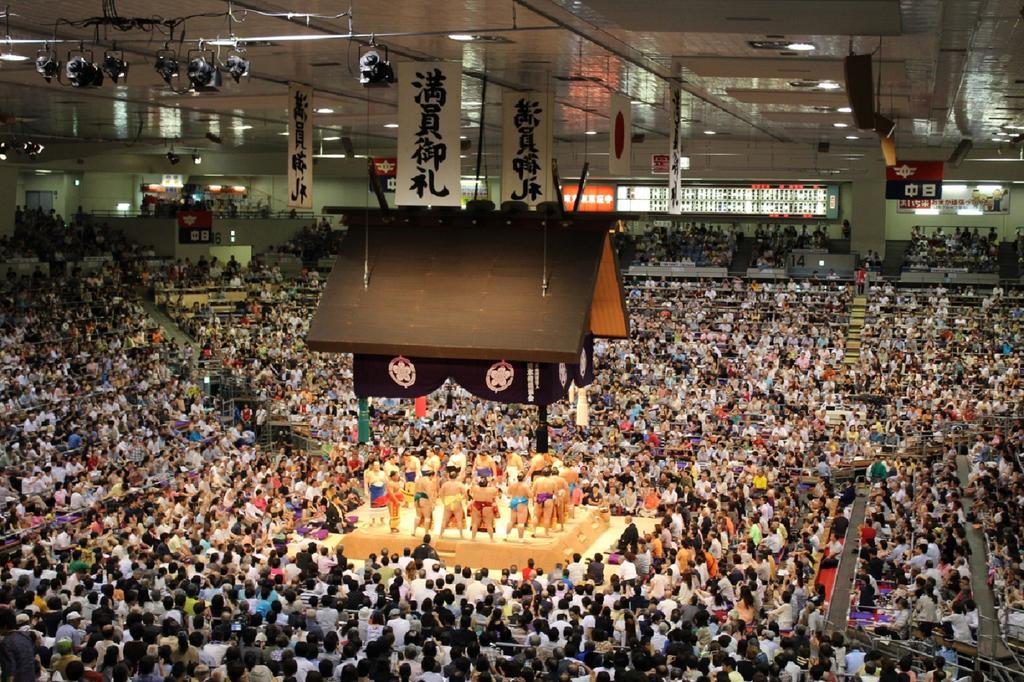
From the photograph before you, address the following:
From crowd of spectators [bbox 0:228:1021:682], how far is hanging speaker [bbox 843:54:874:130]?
3.27 meters

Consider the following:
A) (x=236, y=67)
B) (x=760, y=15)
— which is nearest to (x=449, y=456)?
(x=236, y=67)

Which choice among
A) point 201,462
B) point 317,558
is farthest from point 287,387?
point 317,558

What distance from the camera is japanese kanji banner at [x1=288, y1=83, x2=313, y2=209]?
37.6ft

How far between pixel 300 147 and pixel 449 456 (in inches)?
156

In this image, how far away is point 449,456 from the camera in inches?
533

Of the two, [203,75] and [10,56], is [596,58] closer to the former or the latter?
[203,75]

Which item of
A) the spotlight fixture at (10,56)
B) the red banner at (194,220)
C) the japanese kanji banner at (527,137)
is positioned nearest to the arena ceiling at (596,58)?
the spotlight fixture at (10,56)

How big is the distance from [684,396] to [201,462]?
23.9 feet

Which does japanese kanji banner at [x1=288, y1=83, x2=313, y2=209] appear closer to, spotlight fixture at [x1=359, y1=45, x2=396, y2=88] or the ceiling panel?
spotlight fixture at [x1=359, y1=45, x2=396, y2=88]

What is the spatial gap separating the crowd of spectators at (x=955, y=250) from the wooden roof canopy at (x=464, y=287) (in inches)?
523

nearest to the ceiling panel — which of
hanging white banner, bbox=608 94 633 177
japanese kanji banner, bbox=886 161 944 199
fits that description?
hanging white banner, bbox=608 94 633 177

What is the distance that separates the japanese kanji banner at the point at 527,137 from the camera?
11.2 meters

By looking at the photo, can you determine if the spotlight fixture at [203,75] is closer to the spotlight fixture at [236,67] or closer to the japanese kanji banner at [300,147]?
the spotlight fixture at [236,67]

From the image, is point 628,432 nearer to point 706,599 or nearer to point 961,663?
point 706,599
